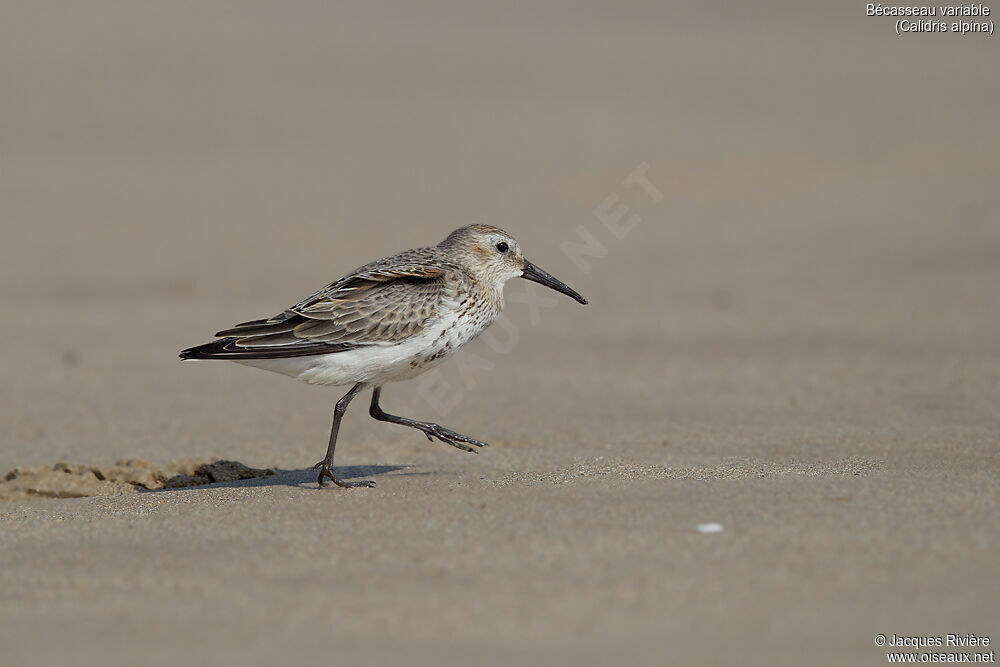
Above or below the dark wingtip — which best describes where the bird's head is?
above

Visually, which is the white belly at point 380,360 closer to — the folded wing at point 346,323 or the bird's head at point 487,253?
the folded wing at point 346,323

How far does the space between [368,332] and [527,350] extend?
453cm

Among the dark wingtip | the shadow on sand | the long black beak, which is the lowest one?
the shadow on sand

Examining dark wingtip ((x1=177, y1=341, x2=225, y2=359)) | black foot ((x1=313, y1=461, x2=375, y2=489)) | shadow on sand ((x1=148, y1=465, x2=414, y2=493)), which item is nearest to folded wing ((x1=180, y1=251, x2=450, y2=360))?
dark wingtip ((x1=177, y1=341, x2=225, y2=359))

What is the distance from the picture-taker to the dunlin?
664 centimetres

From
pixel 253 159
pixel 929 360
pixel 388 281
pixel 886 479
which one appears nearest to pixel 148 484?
pixel 388 281

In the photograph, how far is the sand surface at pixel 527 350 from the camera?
4.43 meters

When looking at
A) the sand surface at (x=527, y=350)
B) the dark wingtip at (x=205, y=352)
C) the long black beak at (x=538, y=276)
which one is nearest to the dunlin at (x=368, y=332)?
the dark wingtip at (x=205, y=352)

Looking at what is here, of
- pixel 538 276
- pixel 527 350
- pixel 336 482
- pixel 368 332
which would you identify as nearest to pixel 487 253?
pixel 538 276

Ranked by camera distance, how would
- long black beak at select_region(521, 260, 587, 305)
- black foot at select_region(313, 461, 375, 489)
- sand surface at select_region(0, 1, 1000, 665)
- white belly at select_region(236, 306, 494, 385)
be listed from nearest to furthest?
sand surface at select_region(0, 1, 1000, 665), black foot at select_region(313, 461, 375, 489), white belly at select_region(236, 306, 494, 385), long black beak at select_region(521, 260, 587, 305)

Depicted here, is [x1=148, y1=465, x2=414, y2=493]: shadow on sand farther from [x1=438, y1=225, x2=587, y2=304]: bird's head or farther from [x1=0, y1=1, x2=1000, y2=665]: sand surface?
[x1=438, y1=225, x2=587, y2=304]: bird's head

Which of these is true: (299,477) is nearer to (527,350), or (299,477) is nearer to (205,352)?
(205,352)

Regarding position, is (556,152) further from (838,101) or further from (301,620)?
(301,620)

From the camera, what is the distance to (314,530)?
5449mm
